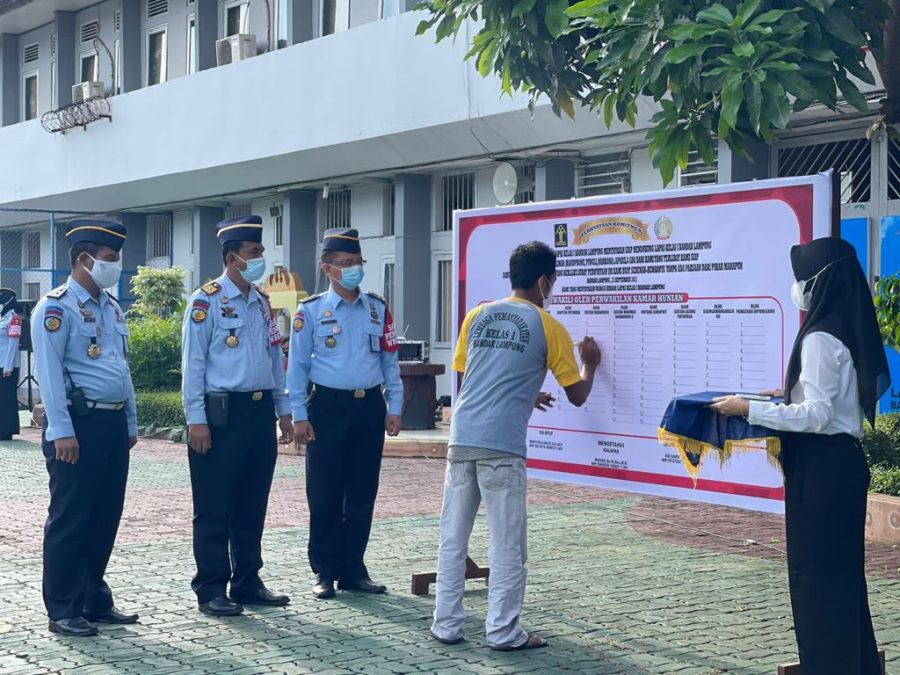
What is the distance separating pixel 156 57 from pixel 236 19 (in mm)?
2939

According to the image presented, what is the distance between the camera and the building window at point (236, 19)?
22.0 m

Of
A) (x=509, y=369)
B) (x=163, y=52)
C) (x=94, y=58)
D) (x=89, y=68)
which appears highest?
(x=94, y=58)

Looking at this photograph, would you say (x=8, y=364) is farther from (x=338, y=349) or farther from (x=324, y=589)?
(x=324, y=589)

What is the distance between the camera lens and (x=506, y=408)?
628cm

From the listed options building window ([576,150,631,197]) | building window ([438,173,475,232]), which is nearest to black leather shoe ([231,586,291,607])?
building window ([576,150,631,197])

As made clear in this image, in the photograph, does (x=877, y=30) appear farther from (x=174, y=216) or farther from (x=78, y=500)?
(x=174, y=216)

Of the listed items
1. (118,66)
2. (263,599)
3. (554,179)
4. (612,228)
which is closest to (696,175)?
(554,179)

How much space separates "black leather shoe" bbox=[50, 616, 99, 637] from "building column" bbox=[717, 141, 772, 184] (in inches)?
380

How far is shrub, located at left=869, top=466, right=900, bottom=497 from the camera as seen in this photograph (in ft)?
31.0

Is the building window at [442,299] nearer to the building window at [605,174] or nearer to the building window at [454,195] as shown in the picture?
the building window at [454,195]

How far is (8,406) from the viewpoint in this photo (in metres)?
17.6

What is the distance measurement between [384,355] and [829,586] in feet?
11.3

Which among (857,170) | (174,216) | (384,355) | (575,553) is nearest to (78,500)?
(384,355)

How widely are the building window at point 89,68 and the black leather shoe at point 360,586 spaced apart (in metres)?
20.9
